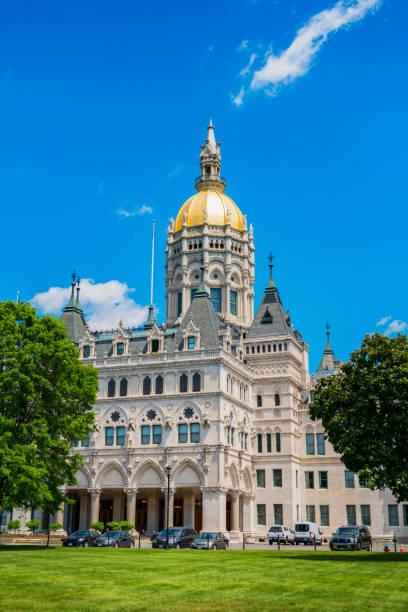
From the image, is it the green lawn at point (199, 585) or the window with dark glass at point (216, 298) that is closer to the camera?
the green lawn at point (199, 585)

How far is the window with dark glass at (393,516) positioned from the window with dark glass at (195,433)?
24482 millimetres

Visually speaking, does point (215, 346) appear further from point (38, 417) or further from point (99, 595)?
point (99, 595)

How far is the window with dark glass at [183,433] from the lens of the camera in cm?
6844

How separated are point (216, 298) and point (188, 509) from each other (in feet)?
108

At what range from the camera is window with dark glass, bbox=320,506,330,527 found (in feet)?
258

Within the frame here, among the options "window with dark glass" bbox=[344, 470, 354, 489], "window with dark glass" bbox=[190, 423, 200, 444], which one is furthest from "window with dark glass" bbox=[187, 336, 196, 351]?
"window with dark glass" bbox=[344, 470, 354, 489]

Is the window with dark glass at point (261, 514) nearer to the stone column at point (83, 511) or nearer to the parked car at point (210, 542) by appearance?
the stone column at point (83, 511)

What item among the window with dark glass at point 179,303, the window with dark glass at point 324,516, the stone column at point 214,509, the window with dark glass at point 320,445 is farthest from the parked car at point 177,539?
the window with dark glass at point 179,303

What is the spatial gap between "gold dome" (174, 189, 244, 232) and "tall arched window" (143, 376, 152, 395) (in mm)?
33285

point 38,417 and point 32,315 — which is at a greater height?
point 32,315

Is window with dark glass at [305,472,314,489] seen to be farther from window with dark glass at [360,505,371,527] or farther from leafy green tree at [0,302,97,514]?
leafy green tree at [0,302,97,514]

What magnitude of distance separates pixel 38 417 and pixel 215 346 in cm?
2716

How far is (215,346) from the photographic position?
70562 millimetres

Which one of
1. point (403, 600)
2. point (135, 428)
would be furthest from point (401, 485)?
point (135, 428)
